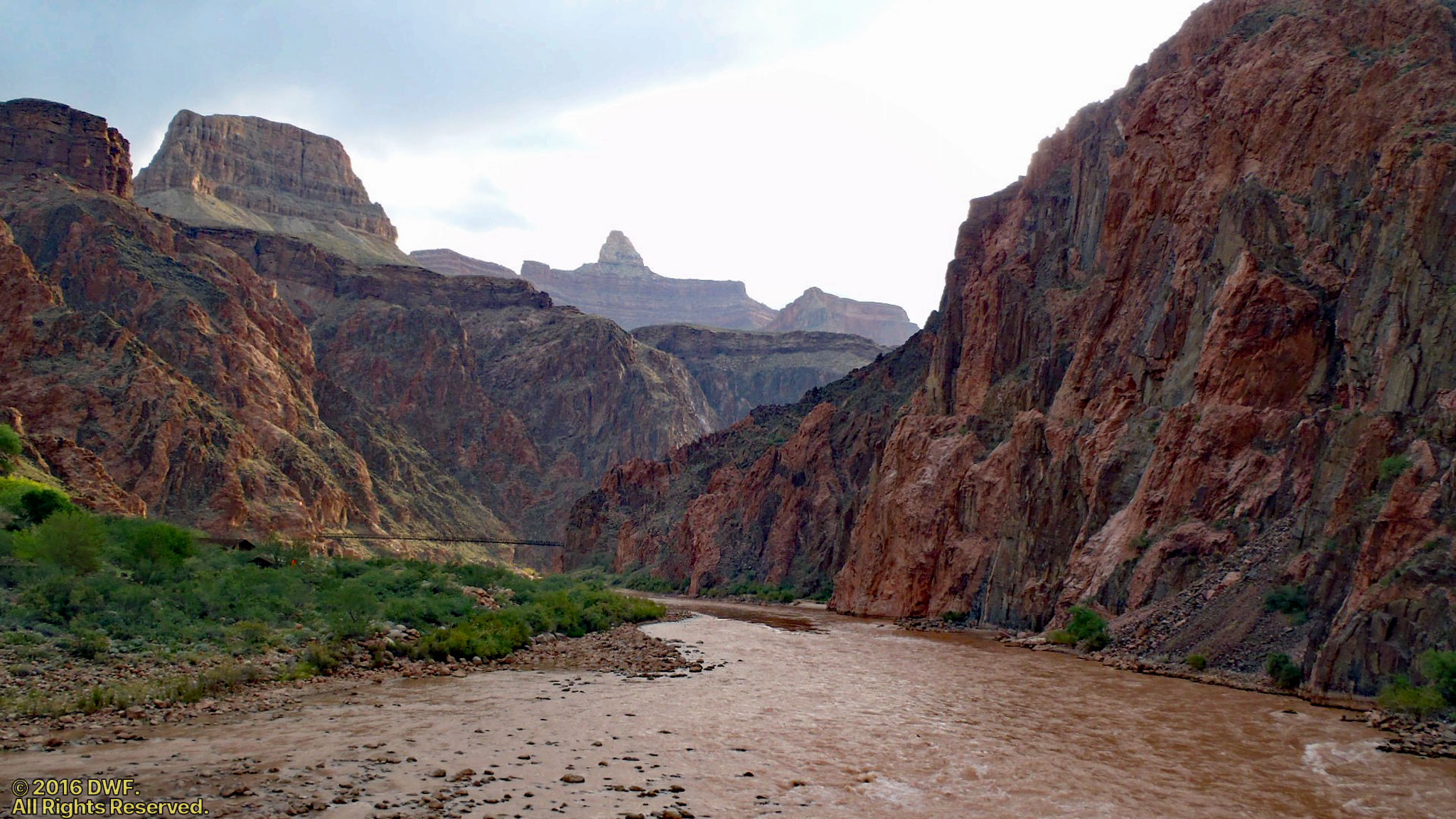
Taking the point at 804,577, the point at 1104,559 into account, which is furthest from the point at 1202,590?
the point at 804,577

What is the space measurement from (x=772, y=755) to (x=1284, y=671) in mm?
15100

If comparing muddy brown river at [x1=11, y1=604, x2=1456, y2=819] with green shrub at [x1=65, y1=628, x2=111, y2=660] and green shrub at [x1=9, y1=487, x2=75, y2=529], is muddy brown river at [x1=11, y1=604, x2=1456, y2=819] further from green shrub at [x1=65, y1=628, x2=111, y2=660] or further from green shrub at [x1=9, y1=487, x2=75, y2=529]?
green shrub at [x1=9, y1=487, x2=75, y2=529]

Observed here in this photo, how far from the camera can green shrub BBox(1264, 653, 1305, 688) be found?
26250 mm

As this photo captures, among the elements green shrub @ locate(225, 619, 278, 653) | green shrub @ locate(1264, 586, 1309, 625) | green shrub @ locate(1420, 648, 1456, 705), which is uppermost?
green shrub @ locate(1264, 586, 1309, 625)

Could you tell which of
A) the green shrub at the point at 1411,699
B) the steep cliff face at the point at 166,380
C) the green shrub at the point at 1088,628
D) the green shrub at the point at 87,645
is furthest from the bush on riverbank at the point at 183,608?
the green shrub at the point at 1411,699

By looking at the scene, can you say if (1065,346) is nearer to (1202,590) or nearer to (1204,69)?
(1204,69)

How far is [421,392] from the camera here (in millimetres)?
171375

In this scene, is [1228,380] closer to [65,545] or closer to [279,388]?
[65,545]

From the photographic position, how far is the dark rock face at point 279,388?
273 ft

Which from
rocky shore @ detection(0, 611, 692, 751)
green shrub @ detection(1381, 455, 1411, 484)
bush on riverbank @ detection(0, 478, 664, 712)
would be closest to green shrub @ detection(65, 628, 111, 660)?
bush on riverbank @ detection(0, 478, 664, 712)

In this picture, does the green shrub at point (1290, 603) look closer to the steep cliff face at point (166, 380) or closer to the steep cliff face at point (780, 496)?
the steep cliff face at point (780, 496)

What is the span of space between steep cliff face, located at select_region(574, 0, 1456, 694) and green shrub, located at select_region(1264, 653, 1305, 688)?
0.51m

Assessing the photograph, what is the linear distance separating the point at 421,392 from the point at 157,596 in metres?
148

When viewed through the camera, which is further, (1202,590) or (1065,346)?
(1065,346)
